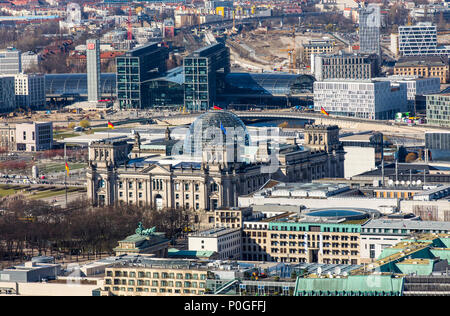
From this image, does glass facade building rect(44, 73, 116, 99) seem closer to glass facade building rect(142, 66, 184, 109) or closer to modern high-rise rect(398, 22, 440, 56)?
glass facade building rect(142, 66, 184, 109)

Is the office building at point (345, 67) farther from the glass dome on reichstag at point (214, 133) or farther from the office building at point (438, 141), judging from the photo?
the glass dome on reichstag at point (214, 133)

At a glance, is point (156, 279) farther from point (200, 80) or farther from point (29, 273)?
point (200, 80)

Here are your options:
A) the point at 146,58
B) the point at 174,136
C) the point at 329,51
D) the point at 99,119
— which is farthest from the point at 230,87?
the point at 174,136

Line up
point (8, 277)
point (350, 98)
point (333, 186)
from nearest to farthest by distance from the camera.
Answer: point (8, 277), point (333, 186), point (350, 98)

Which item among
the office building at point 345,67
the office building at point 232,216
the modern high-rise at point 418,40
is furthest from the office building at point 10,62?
the office building at point 232,216

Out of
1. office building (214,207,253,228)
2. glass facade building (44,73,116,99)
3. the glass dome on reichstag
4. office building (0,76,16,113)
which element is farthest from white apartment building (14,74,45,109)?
office building (214,207,253,228)

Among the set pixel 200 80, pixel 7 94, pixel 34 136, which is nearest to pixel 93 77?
pixel 7 94

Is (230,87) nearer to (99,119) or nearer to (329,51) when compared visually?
(99,119)
